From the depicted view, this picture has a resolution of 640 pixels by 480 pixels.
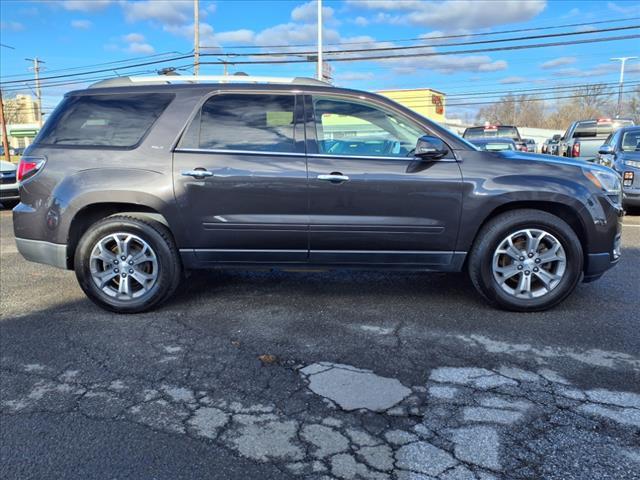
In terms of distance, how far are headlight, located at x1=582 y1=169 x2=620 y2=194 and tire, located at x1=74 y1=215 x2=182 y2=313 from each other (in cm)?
347

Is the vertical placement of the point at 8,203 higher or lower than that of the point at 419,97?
lower

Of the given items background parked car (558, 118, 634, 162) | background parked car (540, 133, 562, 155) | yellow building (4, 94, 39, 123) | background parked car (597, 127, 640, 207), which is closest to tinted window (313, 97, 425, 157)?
background parked car (597, 127, 640, 207)

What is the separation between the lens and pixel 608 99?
225 feet

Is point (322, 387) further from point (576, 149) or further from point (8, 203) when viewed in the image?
point (576, 149)

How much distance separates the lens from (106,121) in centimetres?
441

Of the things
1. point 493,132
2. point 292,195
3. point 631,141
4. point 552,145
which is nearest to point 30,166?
point 292,195

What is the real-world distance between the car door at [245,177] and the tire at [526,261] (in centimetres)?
146

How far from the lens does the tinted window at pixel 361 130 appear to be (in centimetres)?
427

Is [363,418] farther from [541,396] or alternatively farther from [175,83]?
[175,83]

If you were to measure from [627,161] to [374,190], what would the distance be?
7417 millimetres

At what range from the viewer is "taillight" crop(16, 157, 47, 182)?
4.36 metres

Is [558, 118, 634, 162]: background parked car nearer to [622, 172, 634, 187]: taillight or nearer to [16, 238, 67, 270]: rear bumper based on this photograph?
[622, 172, 634, 187]: taillight

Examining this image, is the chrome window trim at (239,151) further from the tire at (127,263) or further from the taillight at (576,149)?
the taillight at (576,149)

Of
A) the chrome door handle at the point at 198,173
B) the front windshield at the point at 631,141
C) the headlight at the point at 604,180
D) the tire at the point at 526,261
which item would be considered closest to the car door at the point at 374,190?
the tire at the point at 526,261
